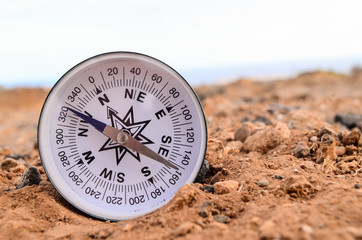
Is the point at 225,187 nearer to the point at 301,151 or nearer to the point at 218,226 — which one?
the point at 218,226

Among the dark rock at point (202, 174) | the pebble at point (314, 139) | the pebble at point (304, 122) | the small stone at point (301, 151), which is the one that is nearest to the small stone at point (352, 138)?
the pebble at point (314, 139)

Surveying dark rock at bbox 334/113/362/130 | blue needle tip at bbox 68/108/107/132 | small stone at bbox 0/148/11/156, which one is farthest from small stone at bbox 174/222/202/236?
dark rock at bbox 334/113/362/130

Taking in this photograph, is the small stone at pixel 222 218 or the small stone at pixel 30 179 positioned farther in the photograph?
the small stone at pixel 30 179

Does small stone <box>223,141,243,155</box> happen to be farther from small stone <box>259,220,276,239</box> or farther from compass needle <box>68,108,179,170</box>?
small stone <box>259,220,276,239</box>

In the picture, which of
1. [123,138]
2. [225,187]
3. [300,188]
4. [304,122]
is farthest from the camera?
[304,122]

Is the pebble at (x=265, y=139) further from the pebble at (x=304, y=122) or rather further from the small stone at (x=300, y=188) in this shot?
the small stone at (x=300, y=188)

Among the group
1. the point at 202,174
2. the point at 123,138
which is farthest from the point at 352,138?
the point at 123,138

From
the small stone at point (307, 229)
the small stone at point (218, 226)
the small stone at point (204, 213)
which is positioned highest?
the small stone at point (307, 229)
